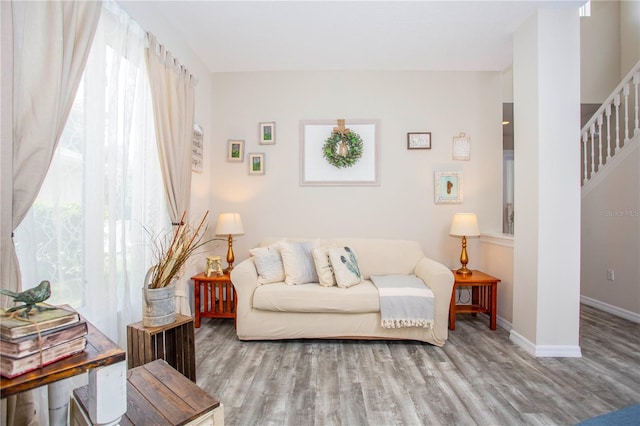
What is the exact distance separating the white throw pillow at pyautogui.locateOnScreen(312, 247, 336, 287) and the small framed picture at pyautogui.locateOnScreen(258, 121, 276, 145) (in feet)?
4.85

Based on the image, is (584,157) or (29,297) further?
(584,157)

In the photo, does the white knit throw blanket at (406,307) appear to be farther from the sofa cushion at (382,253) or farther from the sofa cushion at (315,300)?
the sofa cushion at (382,253)

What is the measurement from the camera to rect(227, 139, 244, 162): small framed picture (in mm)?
3594

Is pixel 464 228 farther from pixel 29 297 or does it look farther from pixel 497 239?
pixel 29 297

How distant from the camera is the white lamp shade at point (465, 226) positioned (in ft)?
10.2

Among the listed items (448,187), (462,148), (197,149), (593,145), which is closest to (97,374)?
(197,149)

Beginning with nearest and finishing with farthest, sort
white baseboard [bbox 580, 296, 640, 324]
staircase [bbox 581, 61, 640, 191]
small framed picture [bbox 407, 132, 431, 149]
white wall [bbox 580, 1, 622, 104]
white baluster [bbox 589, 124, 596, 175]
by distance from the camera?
white baseboard [bbox 580, 296, 640, 324], staircase [bbox 581, 61, 640, 191], small framed picture [bbox 407, 132, 431, 149], white baluster [bbox 589, 124, 596, 175], white wall [bbox 580, 1, 622, 104]

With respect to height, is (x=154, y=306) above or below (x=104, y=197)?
below

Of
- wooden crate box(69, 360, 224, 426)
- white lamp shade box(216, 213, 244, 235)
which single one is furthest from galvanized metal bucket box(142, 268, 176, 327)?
white lamp shade box(216, 213, 244, 235)

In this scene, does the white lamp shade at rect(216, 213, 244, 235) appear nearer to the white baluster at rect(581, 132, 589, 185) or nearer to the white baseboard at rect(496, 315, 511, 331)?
the white baseboard at rect(496, 315, 511, 331)

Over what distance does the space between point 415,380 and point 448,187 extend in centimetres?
223

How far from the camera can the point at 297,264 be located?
113 inches

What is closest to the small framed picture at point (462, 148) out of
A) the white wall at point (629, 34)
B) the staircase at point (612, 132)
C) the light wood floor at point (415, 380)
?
the staircase at point (612, 132)

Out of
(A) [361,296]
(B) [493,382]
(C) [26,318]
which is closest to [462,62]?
(A) [361,296]
